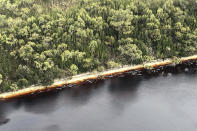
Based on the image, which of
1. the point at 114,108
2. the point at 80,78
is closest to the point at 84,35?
the point at 80,78

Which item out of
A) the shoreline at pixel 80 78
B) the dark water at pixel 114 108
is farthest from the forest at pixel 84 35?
the dark water at pixel 114 108

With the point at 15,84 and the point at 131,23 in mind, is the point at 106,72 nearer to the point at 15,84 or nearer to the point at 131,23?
the point at 131,23

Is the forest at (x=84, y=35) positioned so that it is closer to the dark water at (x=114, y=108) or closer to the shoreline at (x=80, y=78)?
the shoreline at (x=80, y=78)

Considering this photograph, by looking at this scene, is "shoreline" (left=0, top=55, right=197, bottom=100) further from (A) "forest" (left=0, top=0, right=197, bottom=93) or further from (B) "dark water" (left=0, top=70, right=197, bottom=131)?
(B) "dark water" (left=0, top=70, right=197, bottom=131)

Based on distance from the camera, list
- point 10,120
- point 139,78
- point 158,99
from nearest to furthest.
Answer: point 10,120, point 158,99, point 139,78

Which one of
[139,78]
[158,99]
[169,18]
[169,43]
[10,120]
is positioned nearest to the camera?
[10,120]

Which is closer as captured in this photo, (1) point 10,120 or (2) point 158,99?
(1) point 10,120

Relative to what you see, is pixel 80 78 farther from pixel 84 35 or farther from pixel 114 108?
pixel 114 108

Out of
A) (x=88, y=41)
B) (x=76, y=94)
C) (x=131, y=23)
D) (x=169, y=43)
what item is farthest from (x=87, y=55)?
(x=169, y=43)
